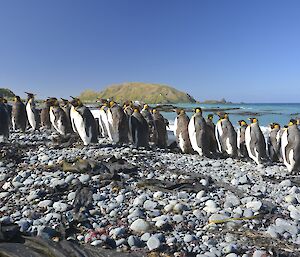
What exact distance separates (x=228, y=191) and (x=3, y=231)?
3348 millimetres

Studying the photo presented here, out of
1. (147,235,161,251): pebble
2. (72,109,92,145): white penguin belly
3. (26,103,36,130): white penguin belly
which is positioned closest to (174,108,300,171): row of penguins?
(72,109,92,145): white penguin belly

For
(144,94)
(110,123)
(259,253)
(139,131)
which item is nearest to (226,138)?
(139,131)

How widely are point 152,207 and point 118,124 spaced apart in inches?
221

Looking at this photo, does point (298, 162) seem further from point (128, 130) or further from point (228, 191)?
point (128, 130)

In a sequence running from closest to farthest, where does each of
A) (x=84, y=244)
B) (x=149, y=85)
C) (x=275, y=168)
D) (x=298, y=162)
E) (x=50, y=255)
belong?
1. (x=50, y=255)
2. (x=84, y=244)
3. (x=298, y=162)
4. (x=275, y=168)
5. (x=149, y=85)

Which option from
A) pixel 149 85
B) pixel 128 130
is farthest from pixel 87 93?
pixel 128 130

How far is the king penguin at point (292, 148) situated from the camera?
8.21m

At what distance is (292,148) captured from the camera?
8273 mm

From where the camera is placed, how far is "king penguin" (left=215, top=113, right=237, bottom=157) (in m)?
10.1

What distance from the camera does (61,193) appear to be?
211 inches

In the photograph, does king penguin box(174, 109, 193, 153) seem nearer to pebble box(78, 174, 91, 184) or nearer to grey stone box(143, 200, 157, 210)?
pebble box(78, 174, 91, 184)

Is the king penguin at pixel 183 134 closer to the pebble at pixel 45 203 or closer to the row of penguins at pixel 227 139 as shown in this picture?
the row of penguins at pixel 227 139

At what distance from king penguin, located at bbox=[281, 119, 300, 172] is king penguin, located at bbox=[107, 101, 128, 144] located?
443 centimetres

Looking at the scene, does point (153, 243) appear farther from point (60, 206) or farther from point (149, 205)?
point (60, 206)
